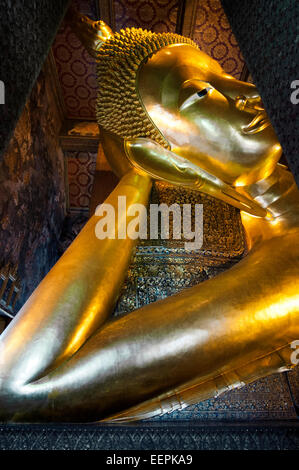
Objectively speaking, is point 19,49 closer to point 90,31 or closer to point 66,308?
point 66,308

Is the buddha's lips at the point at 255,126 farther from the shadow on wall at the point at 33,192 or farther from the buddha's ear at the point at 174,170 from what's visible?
the shadow on wall at the point at 33,192

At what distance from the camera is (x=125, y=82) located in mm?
1609

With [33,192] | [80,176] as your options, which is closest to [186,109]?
[33,192]

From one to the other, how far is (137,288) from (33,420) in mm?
612

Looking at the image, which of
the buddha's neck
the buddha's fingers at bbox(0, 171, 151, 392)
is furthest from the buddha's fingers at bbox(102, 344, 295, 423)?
the buddha's neck

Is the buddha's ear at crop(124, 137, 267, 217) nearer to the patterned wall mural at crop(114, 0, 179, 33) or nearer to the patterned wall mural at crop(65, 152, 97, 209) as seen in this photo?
the patterned wall mural at crop(114, 0, 179, 33)

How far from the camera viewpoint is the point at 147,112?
5.10 ft

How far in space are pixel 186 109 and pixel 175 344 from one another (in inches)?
33.7

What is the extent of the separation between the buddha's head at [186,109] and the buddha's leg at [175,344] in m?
0.42

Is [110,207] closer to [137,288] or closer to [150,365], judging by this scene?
[137,288]

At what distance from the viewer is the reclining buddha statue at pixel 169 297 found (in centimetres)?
102

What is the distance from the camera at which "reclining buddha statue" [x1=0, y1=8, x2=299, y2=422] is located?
1018mm

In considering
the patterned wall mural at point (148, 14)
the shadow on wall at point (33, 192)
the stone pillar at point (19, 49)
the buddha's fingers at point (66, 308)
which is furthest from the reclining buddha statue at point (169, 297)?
the patterned wall mural at point (148, 14)

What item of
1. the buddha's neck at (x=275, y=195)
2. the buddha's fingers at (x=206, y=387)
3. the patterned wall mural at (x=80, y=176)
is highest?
the buddha's neck at (x=275, y=195)
